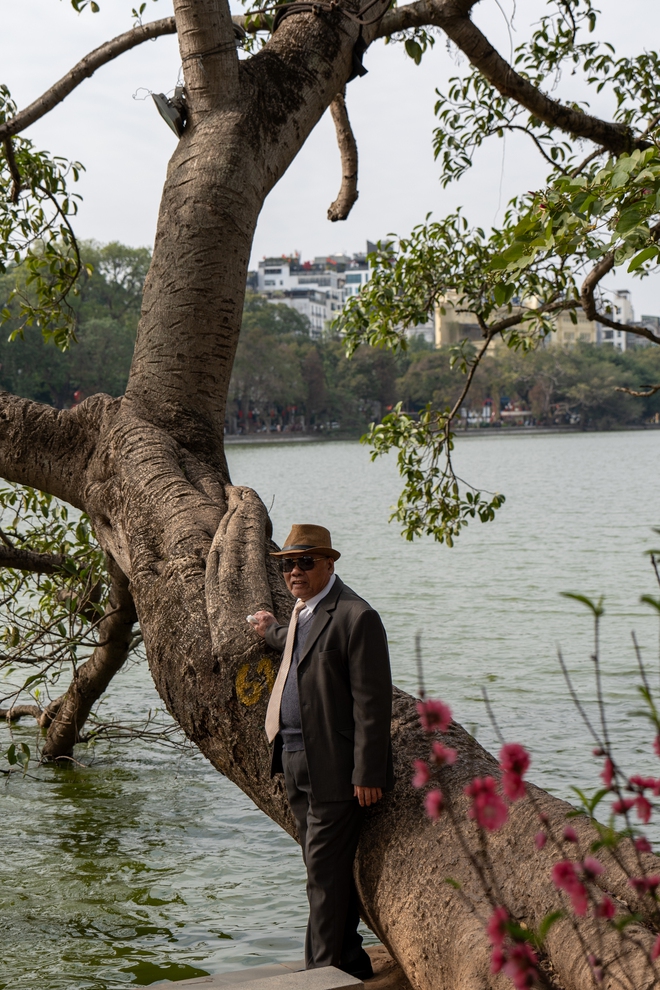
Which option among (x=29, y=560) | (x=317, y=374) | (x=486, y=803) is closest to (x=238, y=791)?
(x=29, y=560)

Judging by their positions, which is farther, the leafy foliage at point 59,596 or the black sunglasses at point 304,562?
the leafy foliage at point 59,596

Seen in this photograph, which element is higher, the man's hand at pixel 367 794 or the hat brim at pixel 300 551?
the hat brim at pixel 300 551

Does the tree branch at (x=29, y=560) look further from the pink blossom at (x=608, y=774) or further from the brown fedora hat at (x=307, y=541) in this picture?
the pink blossom at (x=608, y=774)

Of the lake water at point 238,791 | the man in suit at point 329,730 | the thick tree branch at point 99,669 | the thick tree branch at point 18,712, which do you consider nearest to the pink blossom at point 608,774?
the lake water at point 238,791

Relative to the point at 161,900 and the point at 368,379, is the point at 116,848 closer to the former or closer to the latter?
the point at 161,900

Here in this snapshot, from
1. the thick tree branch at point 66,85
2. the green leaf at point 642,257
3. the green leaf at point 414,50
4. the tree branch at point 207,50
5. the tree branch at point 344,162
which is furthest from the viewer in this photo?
the tree branch at point 344,162

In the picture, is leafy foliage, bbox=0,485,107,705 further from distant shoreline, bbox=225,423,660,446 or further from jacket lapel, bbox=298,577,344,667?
distant shoreline, bbox=225,423,660,446

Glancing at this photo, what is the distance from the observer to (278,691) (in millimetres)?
3871

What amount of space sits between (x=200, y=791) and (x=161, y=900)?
2630 mm

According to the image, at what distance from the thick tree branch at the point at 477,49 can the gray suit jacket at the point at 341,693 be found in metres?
3.59

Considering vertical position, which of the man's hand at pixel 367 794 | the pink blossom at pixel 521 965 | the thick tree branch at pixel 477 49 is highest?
the thick tree branch at pixel 477 49

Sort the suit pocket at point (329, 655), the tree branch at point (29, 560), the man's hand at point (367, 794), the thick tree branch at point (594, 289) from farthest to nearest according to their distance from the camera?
the tree branch at point (29, 560) < the thick tree branch at point (594, 289) < the suit pocket at point (329, 655) < the man's hand at point (367, 794)

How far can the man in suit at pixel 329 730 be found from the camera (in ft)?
12.2

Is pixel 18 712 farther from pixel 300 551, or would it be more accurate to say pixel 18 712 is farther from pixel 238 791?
pixel 300 551
